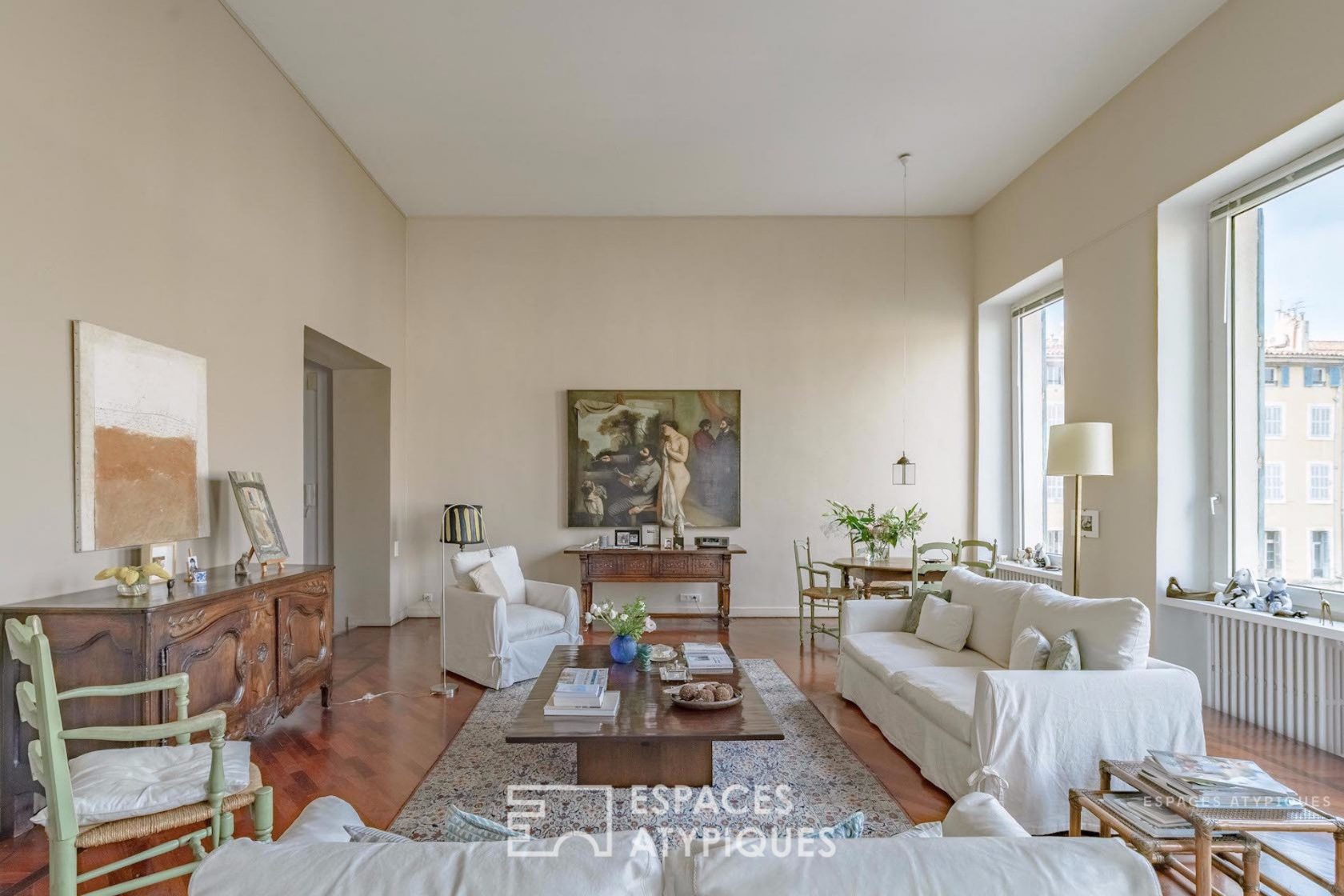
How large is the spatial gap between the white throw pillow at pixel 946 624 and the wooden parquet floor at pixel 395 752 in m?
0.65

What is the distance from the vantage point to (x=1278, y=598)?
425 centimetres

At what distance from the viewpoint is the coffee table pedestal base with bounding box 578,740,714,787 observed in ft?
11.2

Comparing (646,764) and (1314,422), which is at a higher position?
(1314,422)

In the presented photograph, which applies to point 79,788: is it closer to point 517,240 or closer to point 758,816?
point 758,816

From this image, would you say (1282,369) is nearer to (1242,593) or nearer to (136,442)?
(1242,593)

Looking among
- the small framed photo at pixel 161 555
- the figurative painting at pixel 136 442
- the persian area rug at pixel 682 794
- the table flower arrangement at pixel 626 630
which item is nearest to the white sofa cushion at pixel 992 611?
the persian area rug at pixel 682 794

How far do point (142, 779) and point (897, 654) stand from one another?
3550 millimetres

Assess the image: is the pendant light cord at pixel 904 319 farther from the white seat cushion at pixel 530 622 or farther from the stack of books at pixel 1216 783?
the stack of books at pixel 1216 783

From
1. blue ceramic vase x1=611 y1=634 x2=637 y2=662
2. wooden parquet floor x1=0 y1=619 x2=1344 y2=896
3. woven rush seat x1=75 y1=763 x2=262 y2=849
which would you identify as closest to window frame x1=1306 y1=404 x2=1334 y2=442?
wooden parquet floor x1=0 y1=619 x2=1344 y2=896

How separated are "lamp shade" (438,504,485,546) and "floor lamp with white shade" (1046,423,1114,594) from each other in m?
4.18

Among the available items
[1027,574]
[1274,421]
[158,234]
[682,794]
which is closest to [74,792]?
[682,794]

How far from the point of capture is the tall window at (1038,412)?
6.90m

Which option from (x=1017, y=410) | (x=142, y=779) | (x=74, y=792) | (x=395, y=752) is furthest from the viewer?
(x=1017, y=410)

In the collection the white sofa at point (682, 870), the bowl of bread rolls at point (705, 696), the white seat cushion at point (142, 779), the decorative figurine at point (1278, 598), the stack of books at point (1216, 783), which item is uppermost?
the white sofa at point (682, 870)
